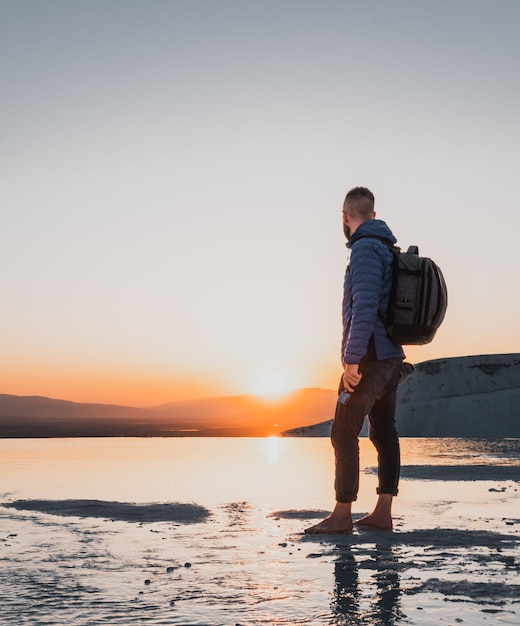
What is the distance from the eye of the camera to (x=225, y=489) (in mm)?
8539

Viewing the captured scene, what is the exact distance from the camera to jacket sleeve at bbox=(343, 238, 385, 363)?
18.0 ft

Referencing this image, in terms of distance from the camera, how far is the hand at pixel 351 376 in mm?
5457

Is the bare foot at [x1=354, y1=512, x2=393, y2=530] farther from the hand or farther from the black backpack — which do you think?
the black backpack

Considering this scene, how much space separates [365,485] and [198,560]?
5.02 m

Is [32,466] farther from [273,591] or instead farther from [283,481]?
[273,591]

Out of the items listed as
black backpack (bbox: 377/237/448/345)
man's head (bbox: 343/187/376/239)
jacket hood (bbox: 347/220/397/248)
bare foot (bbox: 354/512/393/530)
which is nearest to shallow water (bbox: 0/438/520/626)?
bare foot (bbox: 354/512/393/530)

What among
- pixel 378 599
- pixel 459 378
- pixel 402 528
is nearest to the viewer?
pixel 378 599

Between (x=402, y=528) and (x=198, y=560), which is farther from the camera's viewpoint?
(x=402, y=528)

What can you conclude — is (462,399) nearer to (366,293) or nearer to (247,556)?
(366,293)

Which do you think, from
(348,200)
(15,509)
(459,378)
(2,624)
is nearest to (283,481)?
(15,509)

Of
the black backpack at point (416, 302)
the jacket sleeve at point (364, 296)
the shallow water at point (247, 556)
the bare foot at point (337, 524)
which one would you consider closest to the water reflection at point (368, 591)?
the shallow water at point (247, 556)

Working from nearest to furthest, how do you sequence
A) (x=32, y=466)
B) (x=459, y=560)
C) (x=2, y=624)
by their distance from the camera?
(x=2, y=624)
(x=459, y=560)
(x=32, y=466)

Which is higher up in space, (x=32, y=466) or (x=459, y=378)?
(x=459, y=378)

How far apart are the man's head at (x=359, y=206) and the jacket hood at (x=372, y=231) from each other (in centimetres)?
11
